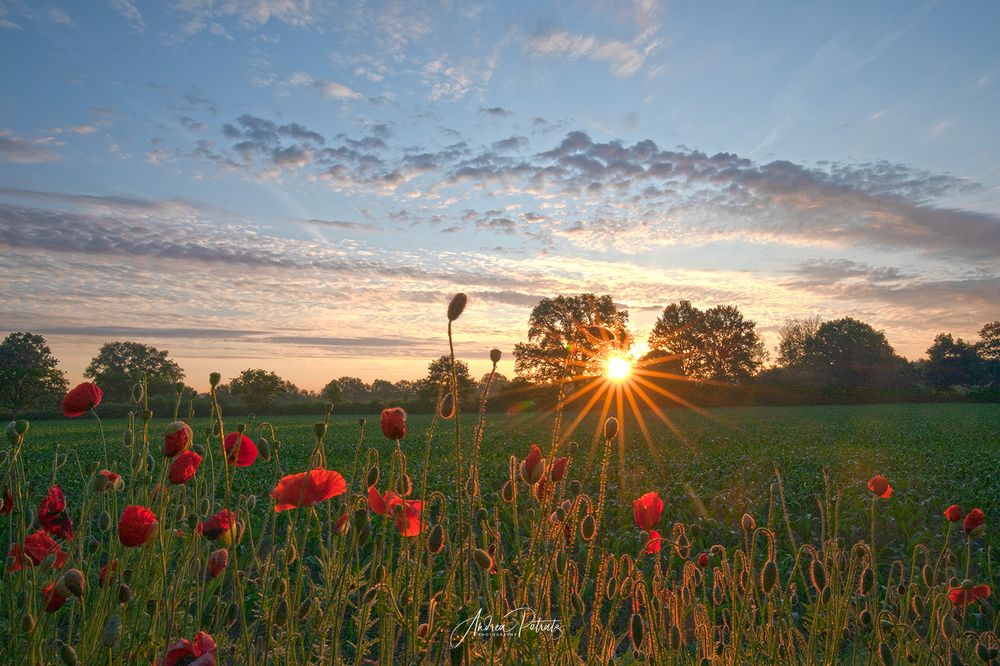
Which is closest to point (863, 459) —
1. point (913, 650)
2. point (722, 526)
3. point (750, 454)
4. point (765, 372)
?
point (750, 454)

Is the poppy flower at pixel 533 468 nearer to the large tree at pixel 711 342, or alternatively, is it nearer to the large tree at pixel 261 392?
the large tree at pixel 261 392

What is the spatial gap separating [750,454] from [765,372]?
148 feet

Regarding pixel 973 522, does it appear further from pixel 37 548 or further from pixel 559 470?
pixel 37 548

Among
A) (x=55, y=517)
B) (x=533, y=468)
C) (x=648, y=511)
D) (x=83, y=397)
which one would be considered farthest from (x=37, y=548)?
(x=648, y=511)

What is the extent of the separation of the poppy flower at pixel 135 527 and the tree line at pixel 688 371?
18.8m

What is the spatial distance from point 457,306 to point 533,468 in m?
0.40

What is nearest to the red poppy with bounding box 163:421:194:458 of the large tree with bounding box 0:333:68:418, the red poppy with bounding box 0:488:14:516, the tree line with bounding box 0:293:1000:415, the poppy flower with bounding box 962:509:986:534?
the red poppy with bounding box 0:488:14:516

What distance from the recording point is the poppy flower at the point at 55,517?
1.79m

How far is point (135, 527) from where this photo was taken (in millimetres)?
1236

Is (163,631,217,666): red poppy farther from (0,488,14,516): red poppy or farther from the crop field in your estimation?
(0,488,14,516): red poppy

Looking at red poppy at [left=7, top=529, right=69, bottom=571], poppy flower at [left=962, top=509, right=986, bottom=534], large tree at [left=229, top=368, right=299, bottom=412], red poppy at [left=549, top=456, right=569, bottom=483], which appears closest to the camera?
red poppy at [left=549, top=456, right=569, bottom=483]

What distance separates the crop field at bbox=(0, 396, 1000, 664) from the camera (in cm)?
141

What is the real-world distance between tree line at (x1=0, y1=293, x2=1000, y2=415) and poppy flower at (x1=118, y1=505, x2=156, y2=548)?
18821 mm

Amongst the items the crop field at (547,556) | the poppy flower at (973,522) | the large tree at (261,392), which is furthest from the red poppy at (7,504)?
the large tree at (261,392)
